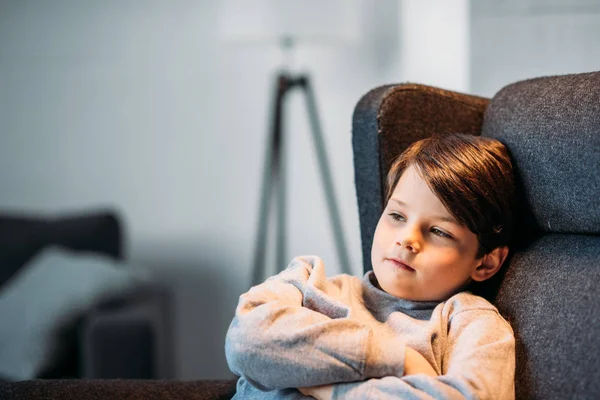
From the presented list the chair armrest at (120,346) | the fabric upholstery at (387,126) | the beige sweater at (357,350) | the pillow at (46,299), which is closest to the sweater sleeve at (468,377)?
the beige sweater at (357,350)

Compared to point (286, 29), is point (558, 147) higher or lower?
lower

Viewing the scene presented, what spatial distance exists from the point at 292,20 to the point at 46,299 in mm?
1143

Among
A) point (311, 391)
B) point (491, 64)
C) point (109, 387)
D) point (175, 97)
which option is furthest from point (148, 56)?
point (311, 391)

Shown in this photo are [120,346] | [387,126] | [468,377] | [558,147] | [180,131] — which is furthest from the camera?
[180,131]

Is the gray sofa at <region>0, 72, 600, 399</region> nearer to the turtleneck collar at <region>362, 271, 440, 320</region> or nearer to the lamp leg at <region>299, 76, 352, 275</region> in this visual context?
the turtleneck collar at <region>362, 271, 440, 320</region>

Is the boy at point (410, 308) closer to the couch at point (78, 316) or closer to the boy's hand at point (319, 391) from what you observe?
the boy's hand at point (319, 391)

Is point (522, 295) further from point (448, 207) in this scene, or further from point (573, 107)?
point (573, 107)

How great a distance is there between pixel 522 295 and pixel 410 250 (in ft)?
Answer: 0.63

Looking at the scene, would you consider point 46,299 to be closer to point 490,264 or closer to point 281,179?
point 281,179

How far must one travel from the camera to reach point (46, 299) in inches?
83.6

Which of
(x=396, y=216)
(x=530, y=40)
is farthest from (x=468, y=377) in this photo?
(x=530, y=40)

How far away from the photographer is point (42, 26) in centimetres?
301

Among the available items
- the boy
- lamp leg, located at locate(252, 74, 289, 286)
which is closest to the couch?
lamp leg, located at locate(252, 74, 289, 286)

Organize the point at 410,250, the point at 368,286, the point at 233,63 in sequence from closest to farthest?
the point at 410,250 → the point at 368,286 → the point at 233,63
